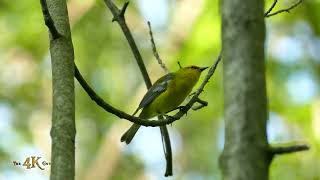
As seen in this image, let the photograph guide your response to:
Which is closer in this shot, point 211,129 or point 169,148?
point 169,148

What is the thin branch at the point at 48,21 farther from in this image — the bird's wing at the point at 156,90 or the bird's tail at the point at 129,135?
the bird's wing at the point at 156,90

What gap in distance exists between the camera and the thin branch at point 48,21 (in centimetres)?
251

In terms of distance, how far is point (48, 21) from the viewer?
2.55 metres

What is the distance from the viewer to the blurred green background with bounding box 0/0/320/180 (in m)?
10.0

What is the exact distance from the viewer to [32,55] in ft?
39.6

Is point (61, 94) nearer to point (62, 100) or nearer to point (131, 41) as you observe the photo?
point (62, 100)

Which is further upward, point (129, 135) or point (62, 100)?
point (62, 100)

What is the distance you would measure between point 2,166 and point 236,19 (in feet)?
30.7

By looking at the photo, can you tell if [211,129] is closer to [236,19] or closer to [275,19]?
[275,19]

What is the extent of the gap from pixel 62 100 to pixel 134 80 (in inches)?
471

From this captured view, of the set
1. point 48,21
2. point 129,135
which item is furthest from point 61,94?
point 129,135

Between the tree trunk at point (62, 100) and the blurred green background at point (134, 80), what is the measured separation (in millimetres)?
5464

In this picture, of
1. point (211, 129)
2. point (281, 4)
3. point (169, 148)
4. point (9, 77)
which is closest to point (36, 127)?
point (9, 77)

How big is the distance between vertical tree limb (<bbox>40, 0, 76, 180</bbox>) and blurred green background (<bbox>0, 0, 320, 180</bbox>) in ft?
18.0
